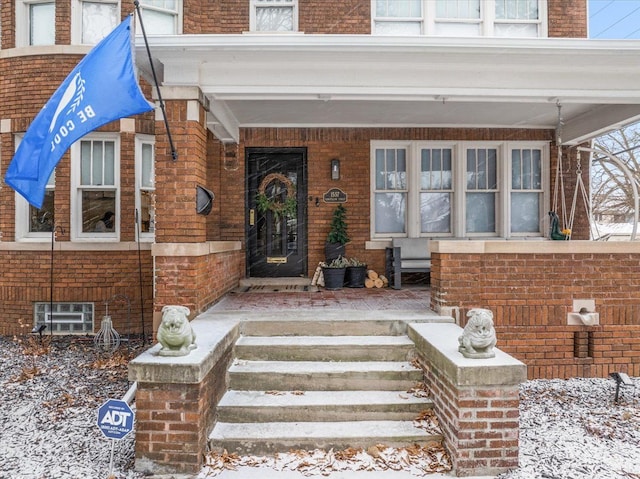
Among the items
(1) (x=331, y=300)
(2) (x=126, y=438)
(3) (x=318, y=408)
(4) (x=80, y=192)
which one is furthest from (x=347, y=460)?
(4) (x=80, y=192)

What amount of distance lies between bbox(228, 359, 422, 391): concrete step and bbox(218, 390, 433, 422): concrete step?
0.16 metres

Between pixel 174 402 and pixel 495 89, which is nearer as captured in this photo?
pixel 174 402

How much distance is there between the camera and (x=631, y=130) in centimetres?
2030

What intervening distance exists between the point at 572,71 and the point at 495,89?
910 mm

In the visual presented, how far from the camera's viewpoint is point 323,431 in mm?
3668

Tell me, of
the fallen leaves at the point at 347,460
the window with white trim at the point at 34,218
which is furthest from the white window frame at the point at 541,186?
the window with white trim at the point at 34,218

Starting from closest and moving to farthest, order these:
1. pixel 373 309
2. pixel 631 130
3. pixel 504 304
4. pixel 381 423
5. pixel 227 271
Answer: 1. pixel 381 423
2. pixel 504 304
3. pixel 373 309
4. pixel 227 271
5. pixel 631 130

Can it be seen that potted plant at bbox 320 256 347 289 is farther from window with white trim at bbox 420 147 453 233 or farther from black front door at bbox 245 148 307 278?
window with white trim at bbox 420 147 453 233

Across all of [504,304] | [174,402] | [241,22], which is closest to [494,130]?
[504,304]

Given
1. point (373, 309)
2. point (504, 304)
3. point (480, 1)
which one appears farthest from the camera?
point (480, 1)

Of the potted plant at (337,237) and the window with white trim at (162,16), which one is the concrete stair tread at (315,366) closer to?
the potted plant at (337,237)

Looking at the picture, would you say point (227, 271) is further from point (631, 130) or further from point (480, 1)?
point (631, 130)

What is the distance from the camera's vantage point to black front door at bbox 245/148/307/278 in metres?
7.94

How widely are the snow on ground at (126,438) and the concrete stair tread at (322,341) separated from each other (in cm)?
118
